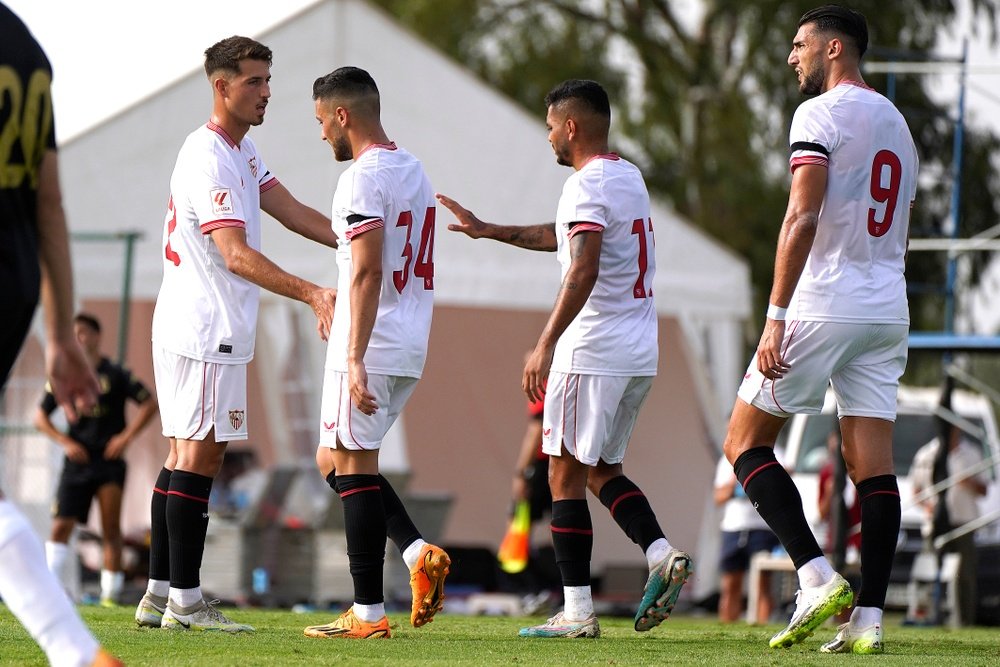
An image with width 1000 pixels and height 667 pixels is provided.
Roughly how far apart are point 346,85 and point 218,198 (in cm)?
64

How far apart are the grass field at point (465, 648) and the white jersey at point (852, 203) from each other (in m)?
1.21

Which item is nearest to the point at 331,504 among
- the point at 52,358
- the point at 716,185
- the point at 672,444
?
the point at 672,444

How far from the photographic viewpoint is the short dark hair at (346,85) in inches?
237

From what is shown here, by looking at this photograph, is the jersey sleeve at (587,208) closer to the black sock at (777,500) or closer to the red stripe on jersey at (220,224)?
the black sock at (777,500)

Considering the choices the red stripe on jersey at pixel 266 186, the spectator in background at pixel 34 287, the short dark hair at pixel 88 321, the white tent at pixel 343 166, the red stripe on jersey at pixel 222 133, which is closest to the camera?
the spectator in background at pixel 34 287

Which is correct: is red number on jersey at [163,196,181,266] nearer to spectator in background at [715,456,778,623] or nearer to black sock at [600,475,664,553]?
black sock at [600,475,664,553]

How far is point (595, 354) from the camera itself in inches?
244

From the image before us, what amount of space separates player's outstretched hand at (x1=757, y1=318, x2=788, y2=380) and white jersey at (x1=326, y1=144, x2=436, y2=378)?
1.30 meters

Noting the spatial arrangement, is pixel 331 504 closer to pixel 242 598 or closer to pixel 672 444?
pixel 242 598

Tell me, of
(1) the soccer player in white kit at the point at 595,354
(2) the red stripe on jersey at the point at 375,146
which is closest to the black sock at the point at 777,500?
(1) the soccer player in white kit at the point at 595,354

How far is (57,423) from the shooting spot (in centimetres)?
1169

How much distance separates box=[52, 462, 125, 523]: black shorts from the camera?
1130 cm

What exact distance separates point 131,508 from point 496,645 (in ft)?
43.3

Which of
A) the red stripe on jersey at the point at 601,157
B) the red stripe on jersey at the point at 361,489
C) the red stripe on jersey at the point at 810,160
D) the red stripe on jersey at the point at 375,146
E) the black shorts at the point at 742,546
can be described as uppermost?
the red stripe on jersey at the point at 601,157
